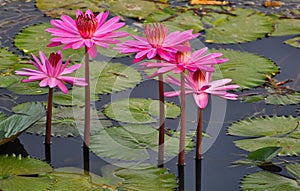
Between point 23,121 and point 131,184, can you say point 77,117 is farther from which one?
point 131,184

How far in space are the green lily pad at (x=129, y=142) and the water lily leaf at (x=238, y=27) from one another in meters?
0.74

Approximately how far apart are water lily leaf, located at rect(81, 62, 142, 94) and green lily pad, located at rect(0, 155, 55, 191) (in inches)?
15.6

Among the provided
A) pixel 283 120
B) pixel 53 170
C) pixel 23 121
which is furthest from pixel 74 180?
pixel 283 120

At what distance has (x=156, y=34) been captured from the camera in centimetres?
130

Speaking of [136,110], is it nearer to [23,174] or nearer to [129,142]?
[129,142]

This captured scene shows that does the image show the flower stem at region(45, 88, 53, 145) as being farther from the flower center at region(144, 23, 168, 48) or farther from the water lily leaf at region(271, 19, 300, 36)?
the water lily leaf at region(271, 19, 300, 36)

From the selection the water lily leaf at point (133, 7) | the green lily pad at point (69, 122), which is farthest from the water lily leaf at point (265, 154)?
the water lily leaf at point (133, 7)

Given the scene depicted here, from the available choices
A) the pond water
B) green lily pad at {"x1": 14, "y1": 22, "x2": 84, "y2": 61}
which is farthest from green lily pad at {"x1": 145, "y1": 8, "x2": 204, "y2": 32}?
green lily pad at {"x1": 14, "y1": 22, "x2": 84, "y2": 61}

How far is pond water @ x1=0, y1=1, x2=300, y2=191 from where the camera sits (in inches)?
55.2

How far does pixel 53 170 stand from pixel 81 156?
9cm

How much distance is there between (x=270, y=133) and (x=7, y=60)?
827 millimetres

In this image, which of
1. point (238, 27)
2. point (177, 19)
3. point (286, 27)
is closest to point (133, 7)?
point (177, 19)

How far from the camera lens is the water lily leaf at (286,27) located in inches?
88.4

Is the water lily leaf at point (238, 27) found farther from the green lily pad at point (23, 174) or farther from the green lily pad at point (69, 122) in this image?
the green lily pad at point (23, 174)
